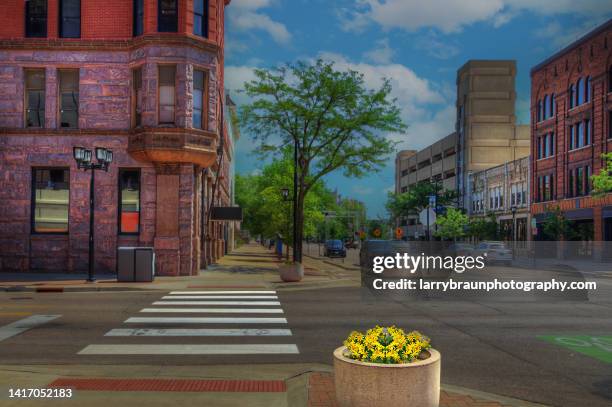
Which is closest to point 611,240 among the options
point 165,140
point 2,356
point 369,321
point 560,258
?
point 560,258

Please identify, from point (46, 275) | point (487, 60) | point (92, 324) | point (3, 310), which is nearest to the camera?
point (92, 324)

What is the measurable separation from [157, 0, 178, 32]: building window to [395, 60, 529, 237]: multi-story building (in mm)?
68179

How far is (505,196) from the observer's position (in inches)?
2813

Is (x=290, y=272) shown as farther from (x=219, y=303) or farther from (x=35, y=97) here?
(x=35, y=97)

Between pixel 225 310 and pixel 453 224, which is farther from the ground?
pixel 453 224

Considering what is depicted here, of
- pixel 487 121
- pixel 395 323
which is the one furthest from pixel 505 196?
pixel 395 323

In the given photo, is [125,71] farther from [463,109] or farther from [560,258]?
[463,109]

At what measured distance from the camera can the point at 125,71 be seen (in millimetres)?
26297

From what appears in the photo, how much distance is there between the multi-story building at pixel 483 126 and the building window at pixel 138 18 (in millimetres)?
68264

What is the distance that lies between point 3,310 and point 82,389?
29.6ft

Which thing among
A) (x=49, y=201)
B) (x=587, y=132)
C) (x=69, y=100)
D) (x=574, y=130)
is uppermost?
(x=574, y=130)

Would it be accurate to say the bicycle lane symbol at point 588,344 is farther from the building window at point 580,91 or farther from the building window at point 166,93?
the building window at point 580,91

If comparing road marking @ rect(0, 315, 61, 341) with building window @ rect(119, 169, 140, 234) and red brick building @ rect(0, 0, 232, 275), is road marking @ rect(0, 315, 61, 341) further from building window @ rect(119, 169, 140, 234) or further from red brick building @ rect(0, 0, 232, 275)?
building window @ rect(119, 169, 140, 234)

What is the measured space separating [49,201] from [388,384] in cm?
2413
